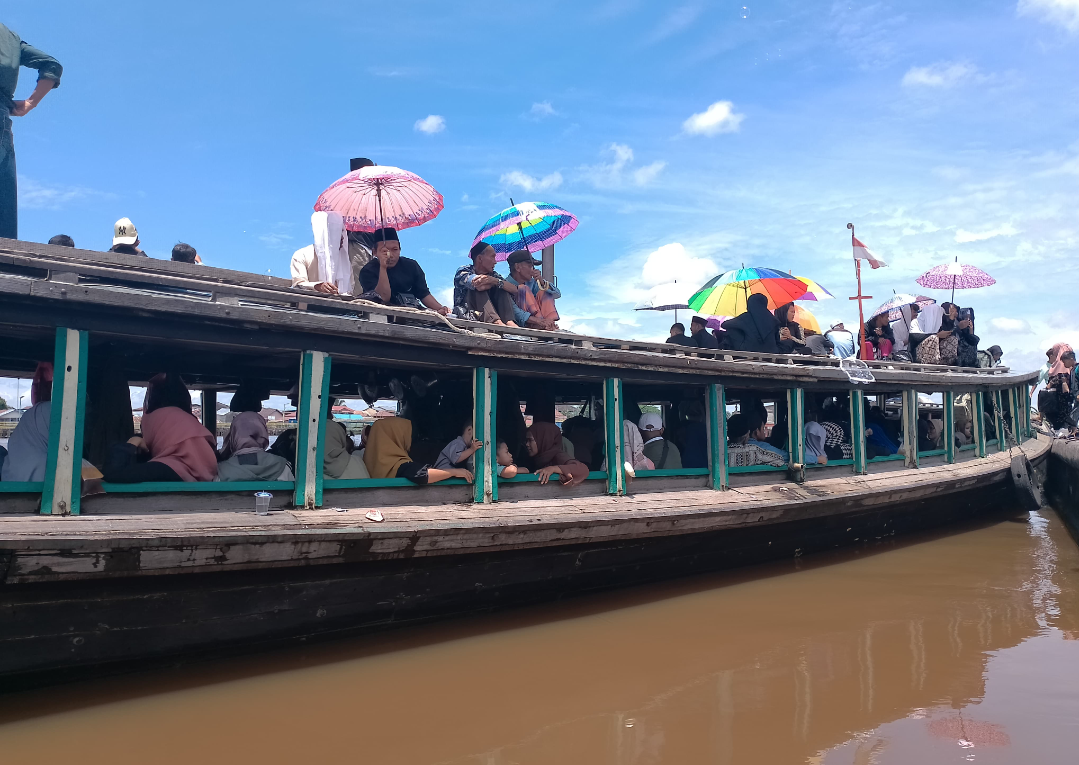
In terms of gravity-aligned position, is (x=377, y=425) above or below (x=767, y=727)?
above

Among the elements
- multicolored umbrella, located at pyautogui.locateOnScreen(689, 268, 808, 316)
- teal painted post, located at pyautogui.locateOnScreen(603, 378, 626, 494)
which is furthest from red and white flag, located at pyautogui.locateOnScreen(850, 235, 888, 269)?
teal painted post, located at pyautogui.locateOnScreen(603, 378, 626, 494)

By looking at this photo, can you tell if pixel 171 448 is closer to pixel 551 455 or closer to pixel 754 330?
pixel 551 455

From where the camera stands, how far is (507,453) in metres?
5.38

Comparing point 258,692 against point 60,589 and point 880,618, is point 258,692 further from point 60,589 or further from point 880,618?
point 880,618

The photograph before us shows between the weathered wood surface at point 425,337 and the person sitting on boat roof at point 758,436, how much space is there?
682mm

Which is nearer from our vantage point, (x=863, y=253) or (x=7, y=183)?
(x=7, y=183)

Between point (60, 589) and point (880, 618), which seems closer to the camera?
point (60, 589)

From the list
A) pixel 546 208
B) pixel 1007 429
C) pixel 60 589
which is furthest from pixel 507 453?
pixel 1007 429

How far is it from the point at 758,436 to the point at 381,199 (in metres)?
4.62

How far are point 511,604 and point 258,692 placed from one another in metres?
1.85

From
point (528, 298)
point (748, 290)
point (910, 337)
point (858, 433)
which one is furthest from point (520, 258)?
point (910, 337)

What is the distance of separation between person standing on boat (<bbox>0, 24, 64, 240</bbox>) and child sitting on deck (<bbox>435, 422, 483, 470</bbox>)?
3076mm

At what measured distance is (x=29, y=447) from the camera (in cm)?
372

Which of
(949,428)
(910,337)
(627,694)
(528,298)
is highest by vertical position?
(910,337)
